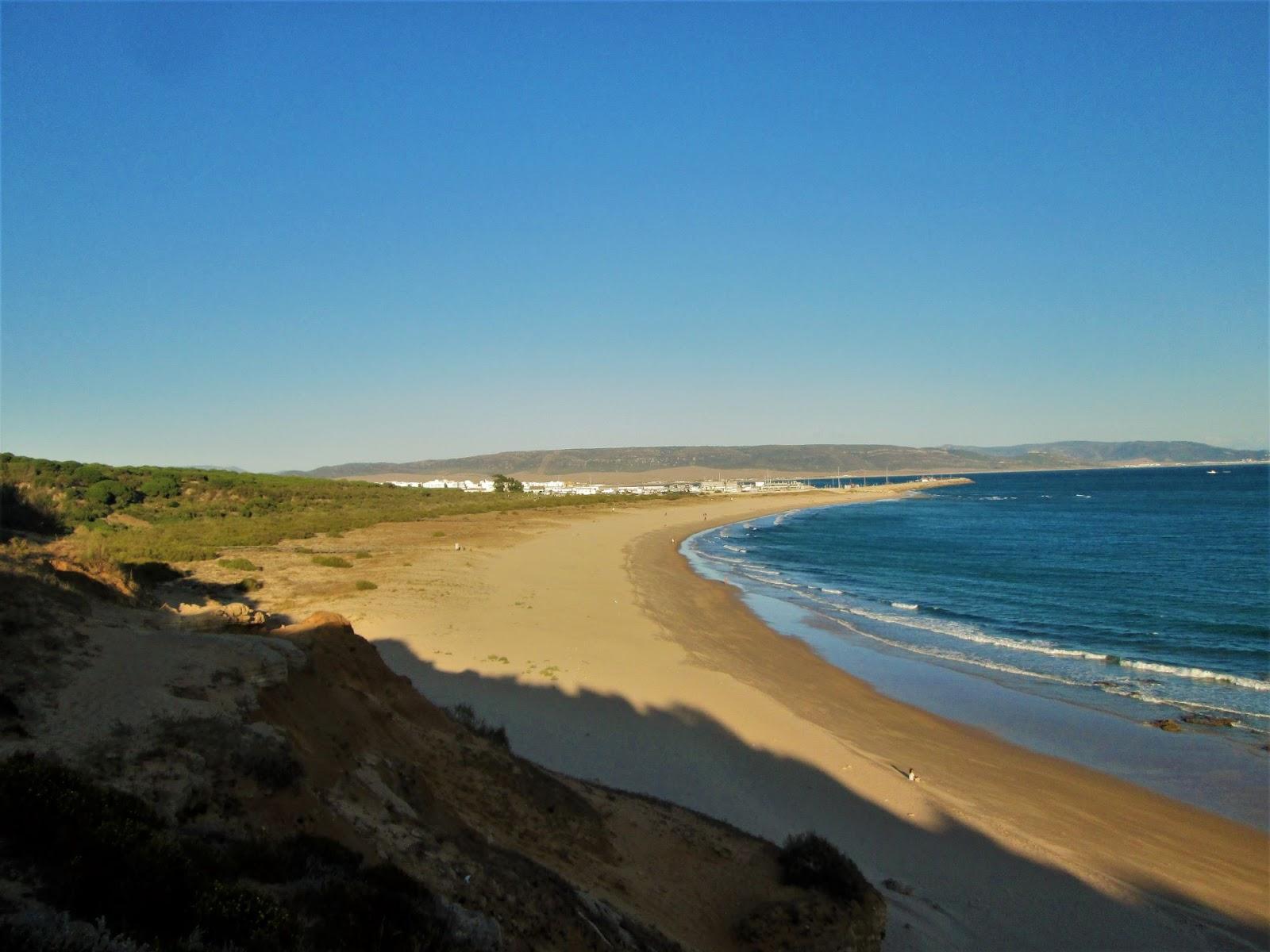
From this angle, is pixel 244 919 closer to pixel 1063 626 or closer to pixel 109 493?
pixel 1063 626

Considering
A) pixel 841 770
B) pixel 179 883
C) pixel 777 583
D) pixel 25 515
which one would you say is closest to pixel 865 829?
pixel 841 770

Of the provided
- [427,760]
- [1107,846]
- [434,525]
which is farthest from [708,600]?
[434,525]

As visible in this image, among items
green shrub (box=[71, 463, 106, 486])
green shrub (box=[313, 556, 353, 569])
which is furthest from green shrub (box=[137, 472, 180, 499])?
green shrub (box=[313, 556, 353, 569])

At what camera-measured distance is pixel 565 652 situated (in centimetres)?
1748

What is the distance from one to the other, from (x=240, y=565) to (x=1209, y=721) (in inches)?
998

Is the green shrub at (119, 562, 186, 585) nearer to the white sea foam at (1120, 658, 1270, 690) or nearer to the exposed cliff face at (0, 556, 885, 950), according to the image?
the exposed cliff face at (0, 556, 885, 950)

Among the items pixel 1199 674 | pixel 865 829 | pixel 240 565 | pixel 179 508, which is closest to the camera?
pixel 865 829

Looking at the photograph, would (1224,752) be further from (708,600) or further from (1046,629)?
(708,600)

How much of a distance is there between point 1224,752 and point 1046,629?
10.7 metres

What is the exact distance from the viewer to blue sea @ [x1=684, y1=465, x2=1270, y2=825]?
47.3ft

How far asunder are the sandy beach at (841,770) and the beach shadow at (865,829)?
0.10 feet

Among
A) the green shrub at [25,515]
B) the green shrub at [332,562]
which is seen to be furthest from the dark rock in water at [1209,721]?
the green shrub at [25,515]

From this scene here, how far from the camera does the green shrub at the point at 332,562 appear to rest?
91.2 ft

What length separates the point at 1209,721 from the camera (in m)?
15.0
